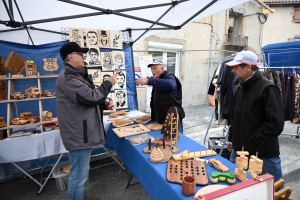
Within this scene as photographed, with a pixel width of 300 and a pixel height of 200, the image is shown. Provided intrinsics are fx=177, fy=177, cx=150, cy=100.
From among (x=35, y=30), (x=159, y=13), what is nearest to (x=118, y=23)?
(x=159, y=13)

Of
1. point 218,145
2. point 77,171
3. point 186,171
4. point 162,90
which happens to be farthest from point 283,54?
point 77,171

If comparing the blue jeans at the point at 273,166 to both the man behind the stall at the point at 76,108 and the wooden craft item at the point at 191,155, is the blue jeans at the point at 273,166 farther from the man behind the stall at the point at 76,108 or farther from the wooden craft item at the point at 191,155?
the man behind the stall at the point at 76,108

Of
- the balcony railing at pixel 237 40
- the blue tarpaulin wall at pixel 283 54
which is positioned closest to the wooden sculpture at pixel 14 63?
the blue tarpaulin wall at pixel 283 54

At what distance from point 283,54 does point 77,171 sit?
15.5 ft

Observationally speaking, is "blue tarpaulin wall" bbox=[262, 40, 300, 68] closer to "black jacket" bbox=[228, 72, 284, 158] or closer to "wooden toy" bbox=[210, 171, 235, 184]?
"black jacket" bbox=[228, 72, 284, 158]

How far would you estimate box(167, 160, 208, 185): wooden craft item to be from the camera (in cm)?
117

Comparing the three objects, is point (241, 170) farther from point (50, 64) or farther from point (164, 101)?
point (50, 64)

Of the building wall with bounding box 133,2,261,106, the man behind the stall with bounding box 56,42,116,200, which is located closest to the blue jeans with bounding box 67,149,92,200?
the man behind the stall with bounding box 56,42,116,200

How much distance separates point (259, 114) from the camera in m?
1.50

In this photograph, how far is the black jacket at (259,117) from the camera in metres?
1.40

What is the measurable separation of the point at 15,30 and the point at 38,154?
192 cm

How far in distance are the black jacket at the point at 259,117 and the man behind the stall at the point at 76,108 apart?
50.2 inches

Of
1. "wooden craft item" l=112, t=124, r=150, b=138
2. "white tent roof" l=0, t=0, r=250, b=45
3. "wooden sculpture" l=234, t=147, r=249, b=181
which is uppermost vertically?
"white tent roof" l=0, t=0, r=250, b=45

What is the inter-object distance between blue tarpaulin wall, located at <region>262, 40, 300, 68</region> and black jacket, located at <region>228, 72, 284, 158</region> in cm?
315
